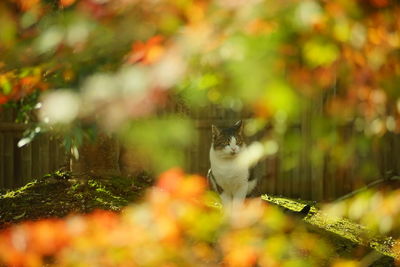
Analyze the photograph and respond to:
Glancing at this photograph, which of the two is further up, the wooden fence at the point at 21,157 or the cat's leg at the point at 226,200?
the wooden fence at the point at 21,157

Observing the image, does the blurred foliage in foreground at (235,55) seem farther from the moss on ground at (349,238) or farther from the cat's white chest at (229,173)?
the cat's white chest at (229,173)

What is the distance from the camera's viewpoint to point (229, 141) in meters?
6.16

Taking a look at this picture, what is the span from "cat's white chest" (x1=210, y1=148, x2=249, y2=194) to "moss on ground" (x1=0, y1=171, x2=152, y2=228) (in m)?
1.02

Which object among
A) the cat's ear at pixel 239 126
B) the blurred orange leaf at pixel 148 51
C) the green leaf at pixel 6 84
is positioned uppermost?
the blurred orange leaf at pixel 148 51

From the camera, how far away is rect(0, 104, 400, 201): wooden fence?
7.77m

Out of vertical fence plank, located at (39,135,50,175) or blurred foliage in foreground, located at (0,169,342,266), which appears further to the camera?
vertical fence plank, located at (39,135,50,175)

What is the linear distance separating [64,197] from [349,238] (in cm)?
315

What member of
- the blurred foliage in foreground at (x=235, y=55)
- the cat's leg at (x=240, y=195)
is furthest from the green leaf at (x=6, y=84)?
the cat's leg at (x=240, y=195)

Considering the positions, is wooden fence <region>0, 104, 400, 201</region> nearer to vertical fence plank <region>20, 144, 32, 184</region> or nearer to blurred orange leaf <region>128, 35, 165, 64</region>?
vertical fence plank <region>20, 144, 32, 184</region>

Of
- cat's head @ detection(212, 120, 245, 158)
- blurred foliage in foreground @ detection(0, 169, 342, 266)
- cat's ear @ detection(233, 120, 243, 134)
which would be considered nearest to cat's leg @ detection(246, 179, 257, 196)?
cat's head @ detection(212, 120, 245, 158)

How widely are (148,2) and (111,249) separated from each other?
120 cm

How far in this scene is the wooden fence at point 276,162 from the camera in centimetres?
777

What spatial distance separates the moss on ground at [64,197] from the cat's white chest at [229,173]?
102 cm

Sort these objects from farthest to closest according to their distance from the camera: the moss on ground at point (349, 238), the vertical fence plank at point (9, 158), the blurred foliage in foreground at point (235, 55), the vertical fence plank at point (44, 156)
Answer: the vertical fence plank at point (9, 158) < the vertical fence plank at point (44, 156) < the moss on ground at point (349, 238) < the blurred foliage in foreground at point (235, 55)
